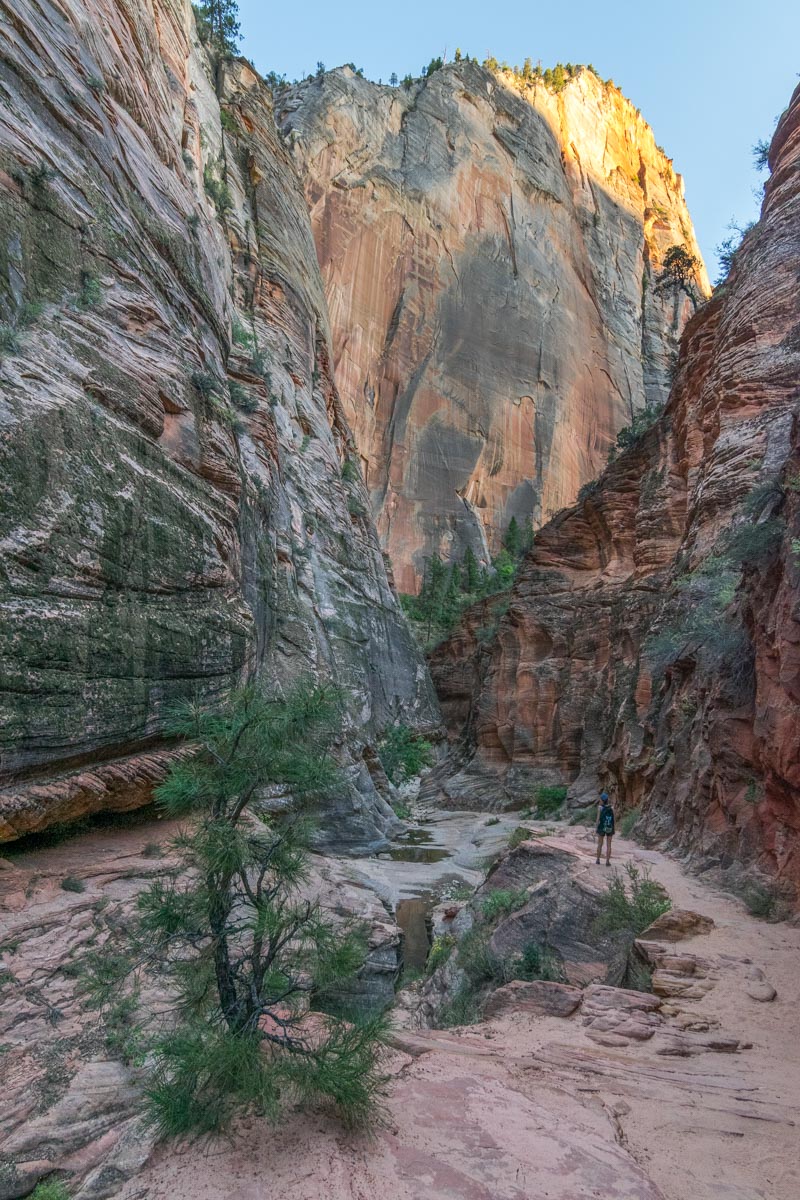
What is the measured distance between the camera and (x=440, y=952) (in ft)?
37.4

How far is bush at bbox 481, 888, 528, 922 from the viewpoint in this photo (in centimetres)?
1024

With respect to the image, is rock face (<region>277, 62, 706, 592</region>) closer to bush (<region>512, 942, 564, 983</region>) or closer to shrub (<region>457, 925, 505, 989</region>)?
shrub (<region>457, 925, 505, 989</region>)

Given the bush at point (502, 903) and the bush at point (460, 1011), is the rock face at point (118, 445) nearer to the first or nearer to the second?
the bush at point (502, 903)

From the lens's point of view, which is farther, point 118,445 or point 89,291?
point 89,291

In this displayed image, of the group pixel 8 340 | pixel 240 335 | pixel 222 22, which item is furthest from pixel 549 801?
pixel 222 22

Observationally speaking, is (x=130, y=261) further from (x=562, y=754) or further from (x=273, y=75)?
(x=273, y=75)

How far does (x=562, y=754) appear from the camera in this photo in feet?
88.8

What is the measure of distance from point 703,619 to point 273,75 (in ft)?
190

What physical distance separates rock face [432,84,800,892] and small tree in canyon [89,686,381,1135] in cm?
666

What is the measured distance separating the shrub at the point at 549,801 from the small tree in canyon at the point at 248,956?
65.7 ft

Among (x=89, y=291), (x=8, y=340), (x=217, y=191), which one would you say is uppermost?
(x=217, y=191)

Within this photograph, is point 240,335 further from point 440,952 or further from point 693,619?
point 440,952

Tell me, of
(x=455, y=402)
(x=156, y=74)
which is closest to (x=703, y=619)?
(x=156, y=74)

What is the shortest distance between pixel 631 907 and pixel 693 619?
735cm
